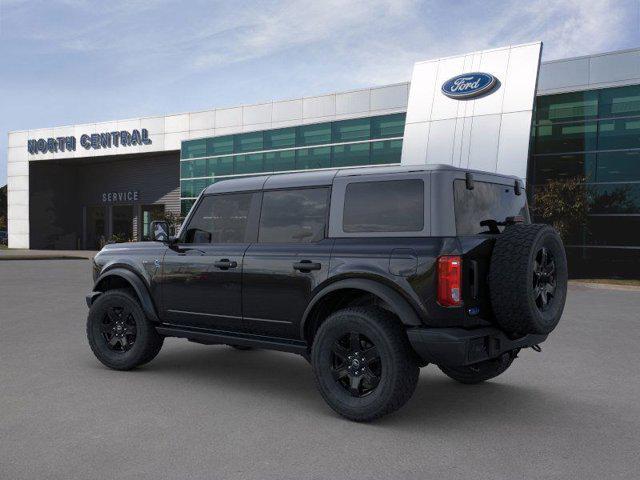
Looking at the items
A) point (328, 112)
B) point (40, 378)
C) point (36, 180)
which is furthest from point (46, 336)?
point (36, 180)

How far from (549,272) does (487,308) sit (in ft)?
2.22

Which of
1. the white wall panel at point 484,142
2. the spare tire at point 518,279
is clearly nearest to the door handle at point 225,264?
the spare tire at point 518,279

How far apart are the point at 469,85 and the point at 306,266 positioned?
69.3 feet

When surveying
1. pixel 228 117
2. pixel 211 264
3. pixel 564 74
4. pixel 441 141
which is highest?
pixel 564 74

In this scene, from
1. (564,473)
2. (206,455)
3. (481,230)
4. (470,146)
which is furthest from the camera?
(470,146)

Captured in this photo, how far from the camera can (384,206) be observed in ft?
16.3

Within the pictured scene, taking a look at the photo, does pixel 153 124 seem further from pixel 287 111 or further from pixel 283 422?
pixel 283 422

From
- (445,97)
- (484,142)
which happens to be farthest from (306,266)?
(445,97)

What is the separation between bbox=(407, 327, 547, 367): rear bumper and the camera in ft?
14.5

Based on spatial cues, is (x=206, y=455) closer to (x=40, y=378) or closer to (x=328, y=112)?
(x=40, y=378)

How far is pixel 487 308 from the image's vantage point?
15.5ft

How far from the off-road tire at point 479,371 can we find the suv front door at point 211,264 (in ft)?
6.66

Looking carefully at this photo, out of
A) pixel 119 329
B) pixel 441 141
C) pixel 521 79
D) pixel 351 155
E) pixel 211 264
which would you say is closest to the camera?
pixel 211 264

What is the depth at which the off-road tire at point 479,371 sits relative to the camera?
568cm
